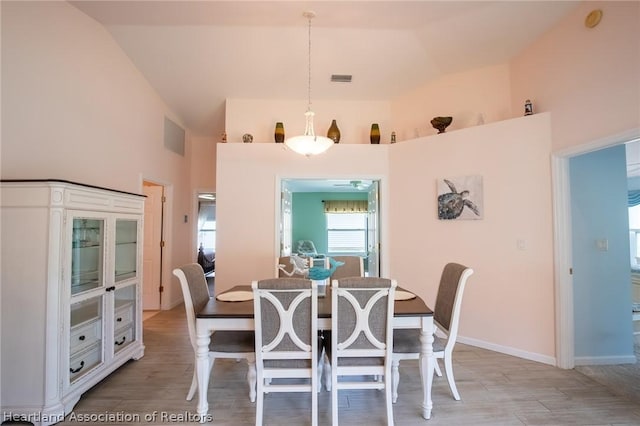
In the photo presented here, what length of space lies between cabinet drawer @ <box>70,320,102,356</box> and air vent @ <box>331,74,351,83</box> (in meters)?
3.61

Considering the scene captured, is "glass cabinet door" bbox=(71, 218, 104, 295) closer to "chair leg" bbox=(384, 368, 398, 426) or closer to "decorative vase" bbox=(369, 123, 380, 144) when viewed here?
"chair leg" bbox=(384, 368, 398, 426)

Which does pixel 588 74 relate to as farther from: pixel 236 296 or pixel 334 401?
pixel 236 296

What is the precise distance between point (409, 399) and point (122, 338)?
256 centimetres

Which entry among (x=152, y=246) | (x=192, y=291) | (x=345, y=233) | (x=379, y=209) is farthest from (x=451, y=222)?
(x=345, y=233)

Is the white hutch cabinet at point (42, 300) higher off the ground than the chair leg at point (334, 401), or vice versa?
the white hutch cabinet at point (42, 300)

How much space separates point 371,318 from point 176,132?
4241 millimetres

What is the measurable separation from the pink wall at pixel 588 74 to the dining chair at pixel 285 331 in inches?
103

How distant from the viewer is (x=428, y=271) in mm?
3541

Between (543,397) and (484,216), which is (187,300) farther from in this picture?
(484,216)

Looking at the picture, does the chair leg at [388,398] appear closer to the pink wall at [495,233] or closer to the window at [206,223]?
the pink wall at [495,233]

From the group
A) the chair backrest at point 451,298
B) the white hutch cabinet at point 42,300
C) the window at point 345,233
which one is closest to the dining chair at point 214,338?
the white hutch cabinet at point 42,300

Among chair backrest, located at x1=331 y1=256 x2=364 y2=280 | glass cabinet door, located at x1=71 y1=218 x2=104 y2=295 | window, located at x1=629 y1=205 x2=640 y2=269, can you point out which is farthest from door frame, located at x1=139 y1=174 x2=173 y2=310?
window, located at x1=629 y1=205 x2=640 y2=269

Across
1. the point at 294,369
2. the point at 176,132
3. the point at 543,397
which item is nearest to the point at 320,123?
the point at 176,132

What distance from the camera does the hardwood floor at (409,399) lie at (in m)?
1.98
